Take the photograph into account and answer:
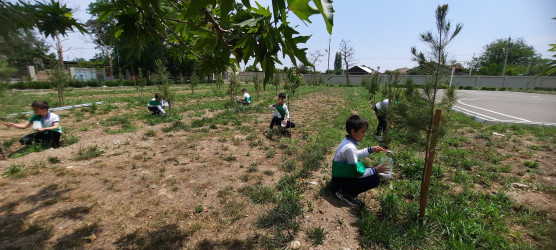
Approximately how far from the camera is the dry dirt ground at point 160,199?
8.40ft

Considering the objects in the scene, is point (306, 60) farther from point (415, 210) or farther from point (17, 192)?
point (17, 192)

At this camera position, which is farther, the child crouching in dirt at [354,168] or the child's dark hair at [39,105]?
the child's dark hair at [39,105]

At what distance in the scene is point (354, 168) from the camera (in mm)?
2963

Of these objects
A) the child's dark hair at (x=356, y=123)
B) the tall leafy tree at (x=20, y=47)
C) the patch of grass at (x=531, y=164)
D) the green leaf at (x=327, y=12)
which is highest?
the green leaf at (x=327, y=12)

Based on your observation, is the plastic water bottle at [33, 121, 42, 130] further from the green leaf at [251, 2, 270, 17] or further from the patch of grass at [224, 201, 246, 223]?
the green leaf at [251, 2, 270, 17]

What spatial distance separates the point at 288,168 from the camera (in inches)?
173

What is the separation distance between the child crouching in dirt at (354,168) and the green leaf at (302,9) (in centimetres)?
197

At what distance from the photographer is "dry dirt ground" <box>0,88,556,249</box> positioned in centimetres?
256

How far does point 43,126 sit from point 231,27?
609 cm

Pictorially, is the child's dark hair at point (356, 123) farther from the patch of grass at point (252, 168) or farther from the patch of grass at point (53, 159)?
the patch of grass at point (53, 159)

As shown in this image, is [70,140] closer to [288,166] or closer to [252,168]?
[252,168]

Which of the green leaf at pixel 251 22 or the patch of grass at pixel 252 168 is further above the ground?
the green leaf at pixel 251 22

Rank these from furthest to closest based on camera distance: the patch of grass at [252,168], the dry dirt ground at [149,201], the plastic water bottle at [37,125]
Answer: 1. the plastic water bottle at [37,125]
2. the patch of grass at [252,168]
3. the dry dirt ground at [149,201]

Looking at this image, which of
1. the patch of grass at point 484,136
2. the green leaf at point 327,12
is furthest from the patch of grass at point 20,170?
the patch of grass at point 484,136
